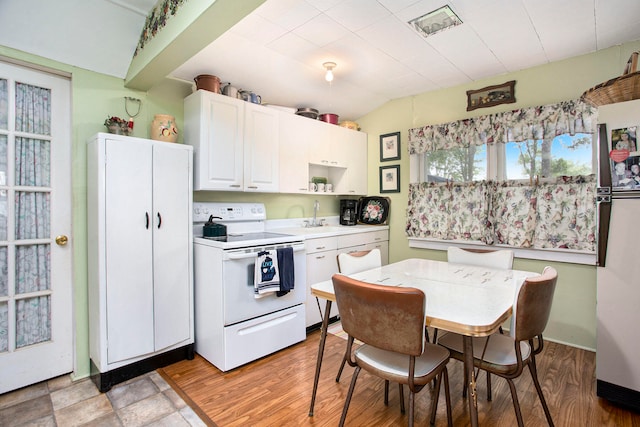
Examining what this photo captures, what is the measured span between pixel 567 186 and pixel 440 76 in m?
1.48

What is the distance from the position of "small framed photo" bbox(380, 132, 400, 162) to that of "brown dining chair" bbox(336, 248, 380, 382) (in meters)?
1.81

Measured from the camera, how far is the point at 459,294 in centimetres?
168

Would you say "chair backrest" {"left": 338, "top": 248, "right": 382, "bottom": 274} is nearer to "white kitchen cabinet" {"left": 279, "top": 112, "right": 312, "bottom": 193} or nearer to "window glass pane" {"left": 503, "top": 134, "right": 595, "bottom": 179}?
"white kitchen cabinet" {"left": 279, "top": 112, "right": 312, "bottom": 193}

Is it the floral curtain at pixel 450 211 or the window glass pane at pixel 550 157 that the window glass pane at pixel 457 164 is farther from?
the window glass pane at pixel 550 157

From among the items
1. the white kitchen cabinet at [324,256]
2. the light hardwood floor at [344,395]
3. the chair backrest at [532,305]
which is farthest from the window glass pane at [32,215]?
the chair backrest at [532,305]

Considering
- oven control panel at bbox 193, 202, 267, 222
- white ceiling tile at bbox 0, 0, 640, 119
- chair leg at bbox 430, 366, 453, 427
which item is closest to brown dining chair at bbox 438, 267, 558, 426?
chair leg at bbox 430, 366, 453, 427

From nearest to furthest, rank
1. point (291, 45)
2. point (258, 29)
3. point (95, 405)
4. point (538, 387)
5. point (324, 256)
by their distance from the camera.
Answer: point (538, 387), point (95, 405), point (258, 29), point (291, 45), point (324, 256)

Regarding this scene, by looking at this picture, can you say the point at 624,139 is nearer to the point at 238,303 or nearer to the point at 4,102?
the point at 238,303

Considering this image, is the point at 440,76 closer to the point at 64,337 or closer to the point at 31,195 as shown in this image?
the point at 31,195

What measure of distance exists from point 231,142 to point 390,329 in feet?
6.76

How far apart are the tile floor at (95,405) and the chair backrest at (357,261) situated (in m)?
1.22

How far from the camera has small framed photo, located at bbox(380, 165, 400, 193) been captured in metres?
3.85

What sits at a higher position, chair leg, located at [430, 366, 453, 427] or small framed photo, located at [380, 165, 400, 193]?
small framed photo, located at [380, 165, 400, 193]

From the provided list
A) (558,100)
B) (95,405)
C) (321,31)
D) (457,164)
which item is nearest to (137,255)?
(95,405)
